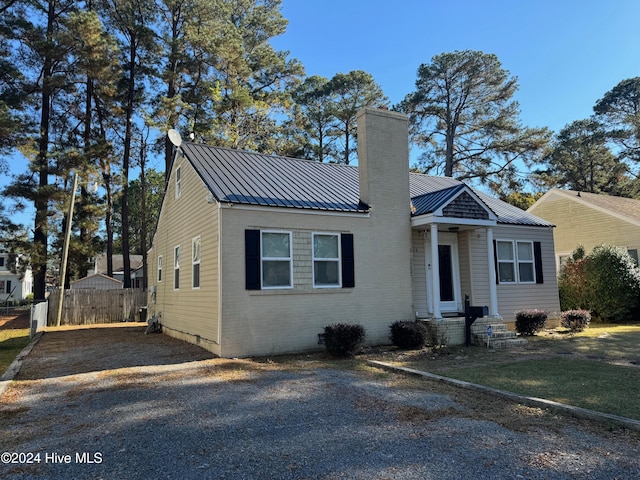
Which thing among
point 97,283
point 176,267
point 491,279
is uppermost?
point 176,267

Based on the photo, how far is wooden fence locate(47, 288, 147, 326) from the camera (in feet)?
66.1

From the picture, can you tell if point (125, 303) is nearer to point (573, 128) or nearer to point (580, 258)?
point (580, 258)

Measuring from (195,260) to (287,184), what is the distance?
3167 millimetres

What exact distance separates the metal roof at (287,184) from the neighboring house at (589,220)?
825 cm

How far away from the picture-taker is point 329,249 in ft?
35.7

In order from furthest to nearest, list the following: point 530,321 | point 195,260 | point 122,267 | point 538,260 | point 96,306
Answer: point 122,267 < point 96,306 < point 538,260 < point 530,321 < point 195,260

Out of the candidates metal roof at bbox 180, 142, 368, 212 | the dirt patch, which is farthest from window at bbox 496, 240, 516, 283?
the dirt patch

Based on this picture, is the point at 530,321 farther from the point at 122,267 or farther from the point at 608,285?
the point at 122,267

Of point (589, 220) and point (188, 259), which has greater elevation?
point (589, 220)

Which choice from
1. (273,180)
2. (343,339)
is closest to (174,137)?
(273,180)

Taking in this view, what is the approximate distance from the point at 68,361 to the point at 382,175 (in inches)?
341

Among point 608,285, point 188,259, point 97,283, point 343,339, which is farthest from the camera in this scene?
point 97,283

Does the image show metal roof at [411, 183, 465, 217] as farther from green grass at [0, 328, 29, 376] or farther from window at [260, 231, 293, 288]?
green grass at [0, 328, 29, 376]

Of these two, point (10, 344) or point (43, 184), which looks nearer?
point (10, 344)
